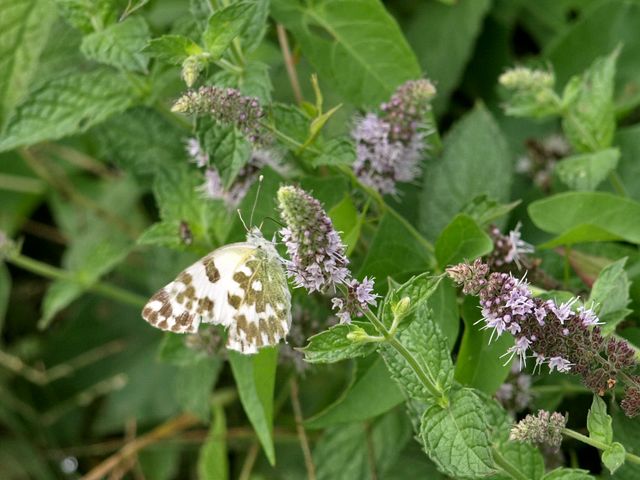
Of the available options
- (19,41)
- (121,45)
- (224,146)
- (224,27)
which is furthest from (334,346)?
(19,41)

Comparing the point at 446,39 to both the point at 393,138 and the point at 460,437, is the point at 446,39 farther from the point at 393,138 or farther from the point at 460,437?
the point at 460,437

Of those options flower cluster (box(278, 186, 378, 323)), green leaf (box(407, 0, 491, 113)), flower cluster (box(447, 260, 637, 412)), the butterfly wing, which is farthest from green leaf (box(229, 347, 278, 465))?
green leaf (box(407, 0, 491, 113))

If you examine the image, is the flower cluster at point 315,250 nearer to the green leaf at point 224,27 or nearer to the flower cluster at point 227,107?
the flower cluster at point 227,107

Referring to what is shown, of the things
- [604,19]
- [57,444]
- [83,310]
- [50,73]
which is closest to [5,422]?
[57,444]

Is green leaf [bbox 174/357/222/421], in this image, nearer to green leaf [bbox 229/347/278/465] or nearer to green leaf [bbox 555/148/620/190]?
green leaf [bbox 229/347/278/465]

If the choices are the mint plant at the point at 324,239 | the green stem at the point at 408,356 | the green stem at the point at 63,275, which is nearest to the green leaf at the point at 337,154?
the mint plant at the point at 324,239
